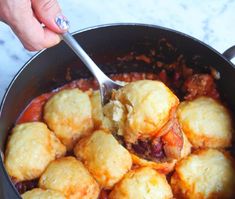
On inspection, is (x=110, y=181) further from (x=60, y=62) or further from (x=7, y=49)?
(x=7, y=49)

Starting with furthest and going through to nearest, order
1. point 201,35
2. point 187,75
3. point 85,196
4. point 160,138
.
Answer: point 201,35 < point 187,75 < point 85,196 < point 160,138

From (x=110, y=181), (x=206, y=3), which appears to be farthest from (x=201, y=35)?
(x=110, y=181)

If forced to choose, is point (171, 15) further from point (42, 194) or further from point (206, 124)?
point (42, 194)

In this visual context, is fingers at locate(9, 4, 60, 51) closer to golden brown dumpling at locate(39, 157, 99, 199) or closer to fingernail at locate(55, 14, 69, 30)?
fingernail at locate(55, 14, 69, 30)

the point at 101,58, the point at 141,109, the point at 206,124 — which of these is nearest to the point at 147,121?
the point at 141,109

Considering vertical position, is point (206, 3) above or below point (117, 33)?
below

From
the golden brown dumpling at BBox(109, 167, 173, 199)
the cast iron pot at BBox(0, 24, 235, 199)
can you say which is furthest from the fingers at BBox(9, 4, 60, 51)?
the golden brown dumpling at BBox(109, 167, 173, 199)

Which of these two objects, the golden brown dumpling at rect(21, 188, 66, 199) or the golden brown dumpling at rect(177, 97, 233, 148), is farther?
the golden brown dumpling at rect(177, 97, 233, 148)

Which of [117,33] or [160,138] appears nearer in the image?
[160,138]
